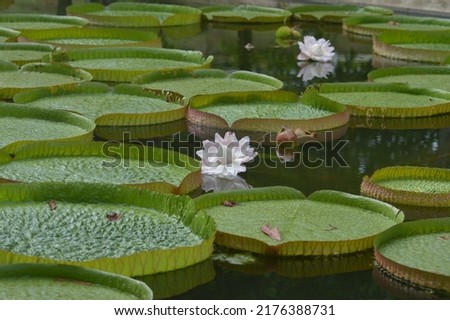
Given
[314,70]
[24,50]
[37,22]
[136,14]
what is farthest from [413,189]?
[136,14]

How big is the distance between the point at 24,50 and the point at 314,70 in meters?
1.47

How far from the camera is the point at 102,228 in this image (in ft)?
9.61

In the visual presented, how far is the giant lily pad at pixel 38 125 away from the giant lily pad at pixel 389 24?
333cm

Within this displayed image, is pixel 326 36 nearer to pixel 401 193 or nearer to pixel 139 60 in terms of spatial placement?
pixel 139 60

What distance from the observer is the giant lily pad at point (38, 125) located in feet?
13.0

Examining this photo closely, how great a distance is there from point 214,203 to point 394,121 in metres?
1.63

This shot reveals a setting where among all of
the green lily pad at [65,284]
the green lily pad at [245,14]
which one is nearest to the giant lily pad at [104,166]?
the green lily pad at [65,284]

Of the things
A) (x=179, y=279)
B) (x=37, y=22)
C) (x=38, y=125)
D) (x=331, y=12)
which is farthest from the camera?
(x=331, y=12)

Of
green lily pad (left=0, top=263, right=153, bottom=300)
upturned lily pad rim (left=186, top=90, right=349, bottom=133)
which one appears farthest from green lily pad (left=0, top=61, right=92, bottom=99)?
green lily pad (left=0, top=263, right=153, bottom=300)

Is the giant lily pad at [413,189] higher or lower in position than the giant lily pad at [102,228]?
lower

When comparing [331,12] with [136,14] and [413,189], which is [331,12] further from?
[413,189]

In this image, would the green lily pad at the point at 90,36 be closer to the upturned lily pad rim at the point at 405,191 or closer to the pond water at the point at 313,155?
the pond water at the point at 313,155

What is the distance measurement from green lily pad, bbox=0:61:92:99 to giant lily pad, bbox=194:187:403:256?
5.80ft
